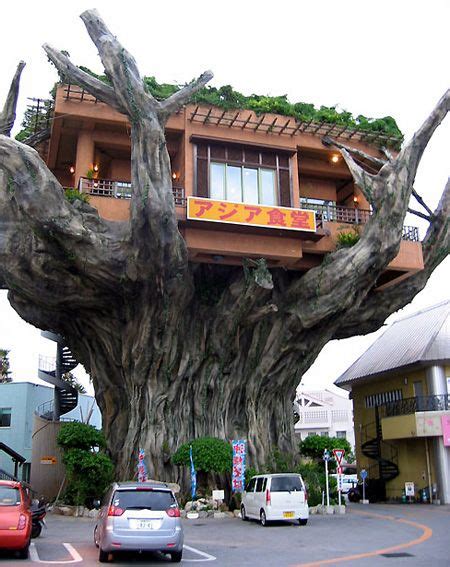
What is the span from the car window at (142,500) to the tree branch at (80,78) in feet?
41.9

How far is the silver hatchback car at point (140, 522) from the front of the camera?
1046cm

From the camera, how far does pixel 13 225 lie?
74.9 ft

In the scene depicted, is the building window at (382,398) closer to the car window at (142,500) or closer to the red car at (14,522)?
the car window at (142,500)

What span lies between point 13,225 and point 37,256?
1.63m

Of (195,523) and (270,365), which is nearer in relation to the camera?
(195,523)

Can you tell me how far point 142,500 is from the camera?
35.7 feet

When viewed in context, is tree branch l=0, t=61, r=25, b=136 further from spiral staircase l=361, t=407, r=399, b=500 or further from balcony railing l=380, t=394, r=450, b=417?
spiral staircase l=361, t=407, r=399, b=500

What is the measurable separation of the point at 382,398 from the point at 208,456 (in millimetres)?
17013

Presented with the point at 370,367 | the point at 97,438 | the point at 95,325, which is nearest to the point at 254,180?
the point at 95,325

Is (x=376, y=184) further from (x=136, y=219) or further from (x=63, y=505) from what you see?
(x=63, y=505)

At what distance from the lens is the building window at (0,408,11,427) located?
44562mm

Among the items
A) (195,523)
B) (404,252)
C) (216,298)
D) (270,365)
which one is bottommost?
(195,523)

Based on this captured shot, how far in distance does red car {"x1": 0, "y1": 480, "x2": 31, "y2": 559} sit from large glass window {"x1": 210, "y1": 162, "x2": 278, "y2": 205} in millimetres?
14841

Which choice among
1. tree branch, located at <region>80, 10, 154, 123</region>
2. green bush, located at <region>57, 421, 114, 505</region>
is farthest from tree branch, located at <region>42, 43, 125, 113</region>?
green bush, located at <region>57, 421, 114, 505</region>
